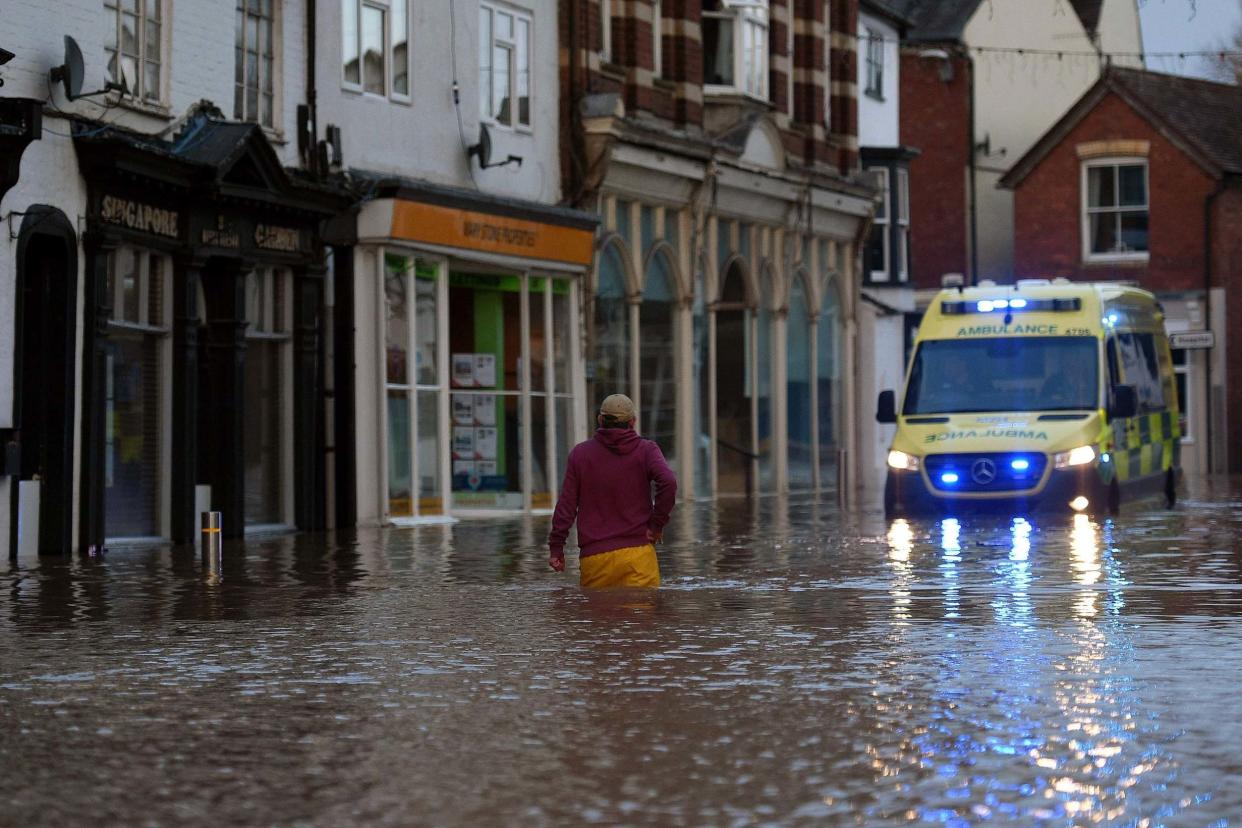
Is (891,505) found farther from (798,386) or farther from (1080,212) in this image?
(1080,212)

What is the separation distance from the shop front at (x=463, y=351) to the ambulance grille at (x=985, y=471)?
20.6 feet

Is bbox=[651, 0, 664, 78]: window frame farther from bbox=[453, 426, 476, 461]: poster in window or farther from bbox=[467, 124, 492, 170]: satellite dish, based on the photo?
bbox=[453, 426, 476, 461]: poster in window

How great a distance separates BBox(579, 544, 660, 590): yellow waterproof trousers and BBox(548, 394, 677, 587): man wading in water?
0.22ft

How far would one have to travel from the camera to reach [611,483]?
1434cm

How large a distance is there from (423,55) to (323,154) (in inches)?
114

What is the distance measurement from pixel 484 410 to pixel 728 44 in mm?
9189

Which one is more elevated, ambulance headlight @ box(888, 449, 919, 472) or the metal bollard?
ambulance headlight @ box(888, 449, 919, 472)

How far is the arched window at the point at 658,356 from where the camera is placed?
114 feet

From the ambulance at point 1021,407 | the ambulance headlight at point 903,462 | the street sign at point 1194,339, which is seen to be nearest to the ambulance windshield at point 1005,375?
the ambulance at point 1021,407

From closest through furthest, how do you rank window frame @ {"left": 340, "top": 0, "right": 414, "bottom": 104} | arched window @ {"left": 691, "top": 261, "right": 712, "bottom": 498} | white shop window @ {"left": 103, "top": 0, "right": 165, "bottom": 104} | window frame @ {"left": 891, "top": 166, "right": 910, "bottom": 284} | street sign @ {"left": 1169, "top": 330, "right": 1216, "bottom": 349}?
white shop window @ {"left": 103, "top": 0, "right": 165, "bottom": 104}
window frame @ {"left": 340, "top": 0, "right": 414, "bottom": 104}
arched window @ {"left": 691, "top": 261, "right": 712, "bottom": 498}
street sign @ {"left": 1169, "top": 330, "right": 1216, "bottom": 349}
window frame @ {"left": 891, "top": 166, "right": 910, "bottom": 284}

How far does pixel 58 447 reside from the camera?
21.6 meters

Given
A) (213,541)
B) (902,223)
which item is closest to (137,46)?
(213,541)

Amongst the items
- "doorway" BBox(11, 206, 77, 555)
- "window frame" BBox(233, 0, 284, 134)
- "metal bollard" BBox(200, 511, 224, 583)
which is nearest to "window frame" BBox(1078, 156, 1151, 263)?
"window frame" BBox(233, 0, 284, 134)

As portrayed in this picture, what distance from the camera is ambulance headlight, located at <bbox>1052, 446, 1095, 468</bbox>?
2436cm
